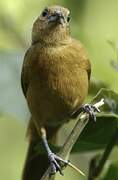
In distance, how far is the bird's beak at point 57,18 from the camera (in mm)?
4785

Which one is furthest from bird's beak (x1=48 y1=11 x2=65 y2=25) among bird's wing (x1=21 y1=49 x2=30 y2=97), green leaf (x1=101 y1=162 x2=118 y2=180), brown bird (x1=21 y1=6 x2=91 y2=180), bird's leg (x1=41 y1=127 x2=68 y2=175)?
green leaf (x1=101 y1=162 x2=118 y2=180)

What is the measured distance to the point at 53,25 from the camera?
488 cm

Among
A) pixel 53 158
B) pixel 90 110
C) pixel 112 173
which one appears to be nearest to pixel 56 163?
pixel 53 158

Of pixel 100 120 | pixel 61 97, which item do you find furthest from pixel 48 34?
pixel 100 120

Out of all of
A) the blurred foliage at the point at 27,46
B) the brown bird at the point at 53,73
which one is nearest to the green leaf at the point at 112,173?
the blurred foliage at the point at 27,46

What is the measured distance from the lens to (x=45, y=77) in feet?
15.6

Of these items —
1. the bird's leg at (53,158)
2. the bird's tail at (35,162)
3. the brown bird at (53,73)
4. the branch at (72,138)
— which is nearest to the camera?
the branch at (72,138)

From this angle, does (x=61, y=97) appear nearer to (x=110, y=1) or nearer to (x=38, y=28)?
(x=38, y=28)

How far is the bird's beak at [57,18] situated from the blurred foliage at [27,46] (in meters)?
0.35

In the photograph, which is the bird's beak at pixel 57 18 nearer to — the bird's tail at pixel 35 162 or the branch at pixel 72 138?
the bird's tail at pixel 35 162

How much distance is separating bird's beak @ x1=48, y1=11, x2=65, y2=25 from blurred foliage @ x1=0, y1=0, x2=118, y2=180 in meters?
0.35

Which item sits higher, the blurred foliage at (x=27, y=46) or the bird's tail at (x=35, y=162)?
the blurred foliage at (x=27, y=46)

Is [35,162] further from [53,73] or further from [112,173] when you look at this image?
[112,173]

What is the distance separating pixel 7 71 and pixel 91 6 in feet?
6.54
